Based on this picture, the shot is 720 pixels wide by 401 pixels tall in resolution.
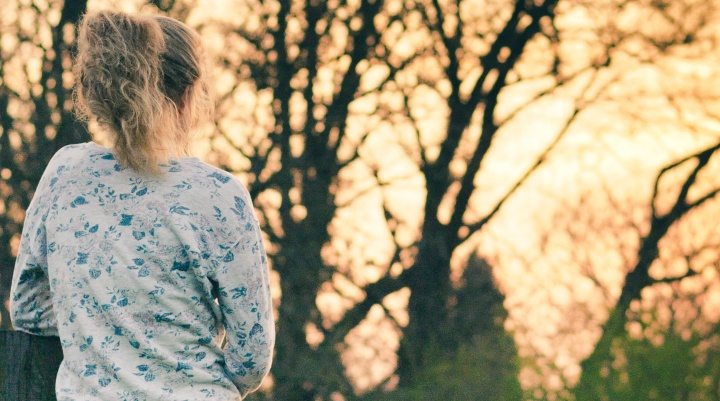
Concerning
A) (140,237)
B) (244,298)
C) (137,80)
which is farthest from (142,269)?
(137,80)

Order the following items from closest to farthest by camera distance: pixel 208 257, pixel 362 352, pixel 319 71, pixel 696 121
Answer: pixel 208 257 < pixel 362 352 < pixel 319 71 < pixel 696 121

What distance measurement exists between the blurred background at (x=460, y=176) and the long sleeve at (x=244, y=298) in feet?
19.8

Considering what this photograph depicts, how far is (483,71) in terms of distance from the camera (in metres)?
9.16

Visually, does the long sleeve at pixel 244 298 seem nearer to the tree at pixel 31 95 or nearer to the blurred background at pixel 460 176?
the blurred background at pixel 460 176

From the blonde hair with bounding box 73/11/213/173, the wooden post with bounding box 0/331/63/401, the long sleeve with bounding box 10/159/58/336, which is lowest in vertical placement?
the wooden post with bounding box 0/331/63/401

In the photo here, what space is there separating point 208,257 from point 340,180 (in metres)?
6.64

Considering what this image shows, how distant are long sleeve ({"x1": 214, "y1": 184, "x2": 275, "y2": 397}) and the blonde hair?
181mm

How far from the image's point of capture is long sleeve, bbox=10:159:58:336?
1.77m

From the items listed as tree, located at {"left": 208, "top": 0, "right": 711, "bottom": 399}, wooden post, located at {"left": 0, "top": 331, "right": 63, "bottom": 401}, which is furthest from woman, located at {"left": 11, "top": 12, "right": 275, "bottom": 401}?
tree, located at {"left": 208, "top": 0, "right": 711, "bottom": 399}

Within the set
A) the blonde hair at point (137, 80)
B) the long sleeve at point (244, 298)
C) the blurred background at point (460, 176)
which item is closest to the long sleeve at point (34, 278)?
the blonde hair at point (137, 80)

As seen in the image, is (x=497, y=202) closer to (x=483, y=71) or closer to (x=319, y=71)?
(x=483, y=71)

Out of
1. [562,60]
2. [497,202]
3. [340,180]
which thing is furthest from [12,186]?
[562,60]

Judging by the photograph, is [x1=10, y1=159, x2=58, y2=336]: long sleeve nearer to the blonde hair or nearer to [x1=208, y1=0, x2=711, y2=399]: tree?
the blonde hair

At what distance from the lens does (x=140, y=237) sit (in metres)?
1.68
